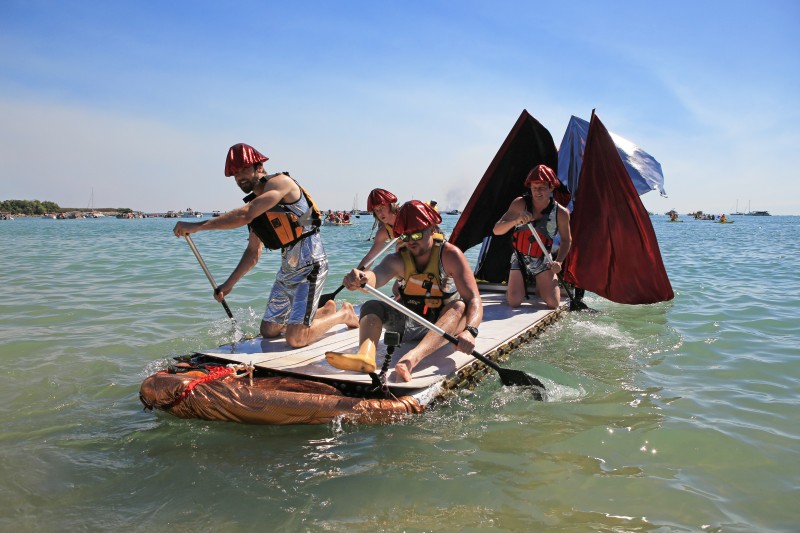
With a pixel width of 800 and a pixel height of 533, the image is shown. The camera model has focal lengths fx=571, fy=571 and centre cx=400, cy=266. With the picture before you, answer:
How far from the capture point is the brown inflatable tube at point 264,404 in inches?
173

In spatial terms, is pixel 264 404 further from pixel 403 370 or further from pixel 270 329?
pixel 270 329

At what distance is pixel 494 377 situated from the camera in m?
5.79

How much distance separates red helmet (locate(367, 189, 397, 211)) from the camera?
22.6ft

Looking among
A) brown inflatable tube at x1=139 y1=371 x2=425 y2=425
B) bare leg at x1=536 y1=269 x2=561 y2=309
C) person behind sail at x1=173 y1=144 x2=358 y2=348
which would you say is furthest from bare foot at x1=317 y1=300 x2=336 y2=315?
bare leg at x1=536 y1=269 x2=561 y2=309

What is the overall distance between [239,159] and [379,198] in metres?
1.99

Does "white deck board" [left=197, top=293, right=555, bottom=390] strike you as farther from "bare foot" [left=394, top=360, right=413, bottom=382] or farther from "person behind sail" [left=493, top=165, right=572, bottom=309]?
"person behind sail" [left=493, top=165, right=572, bottom=309]

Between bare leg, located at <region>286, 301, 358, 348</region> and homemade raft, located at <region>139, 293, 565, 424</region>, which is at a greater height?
bare leg, located at <region>286, 301, 358, 348</region>

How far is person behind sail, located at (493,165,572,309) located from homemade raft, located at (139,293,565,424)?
2819 millimetres

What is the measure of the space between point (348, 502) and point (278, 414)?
110 cm

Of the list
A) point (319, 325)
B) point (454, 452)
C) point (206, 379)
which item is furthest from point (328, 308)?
point (454, 452)

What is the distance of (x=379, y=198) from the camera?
6891 mm

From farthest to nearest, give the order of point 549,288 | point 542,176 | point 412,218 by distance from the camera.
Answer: point 549,288 → point 542,176 → point 412,218

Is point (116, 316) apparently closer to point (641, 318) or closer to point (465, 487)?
point (465, 487)

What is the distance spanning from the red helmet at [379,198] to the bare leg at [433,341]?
193 cm
